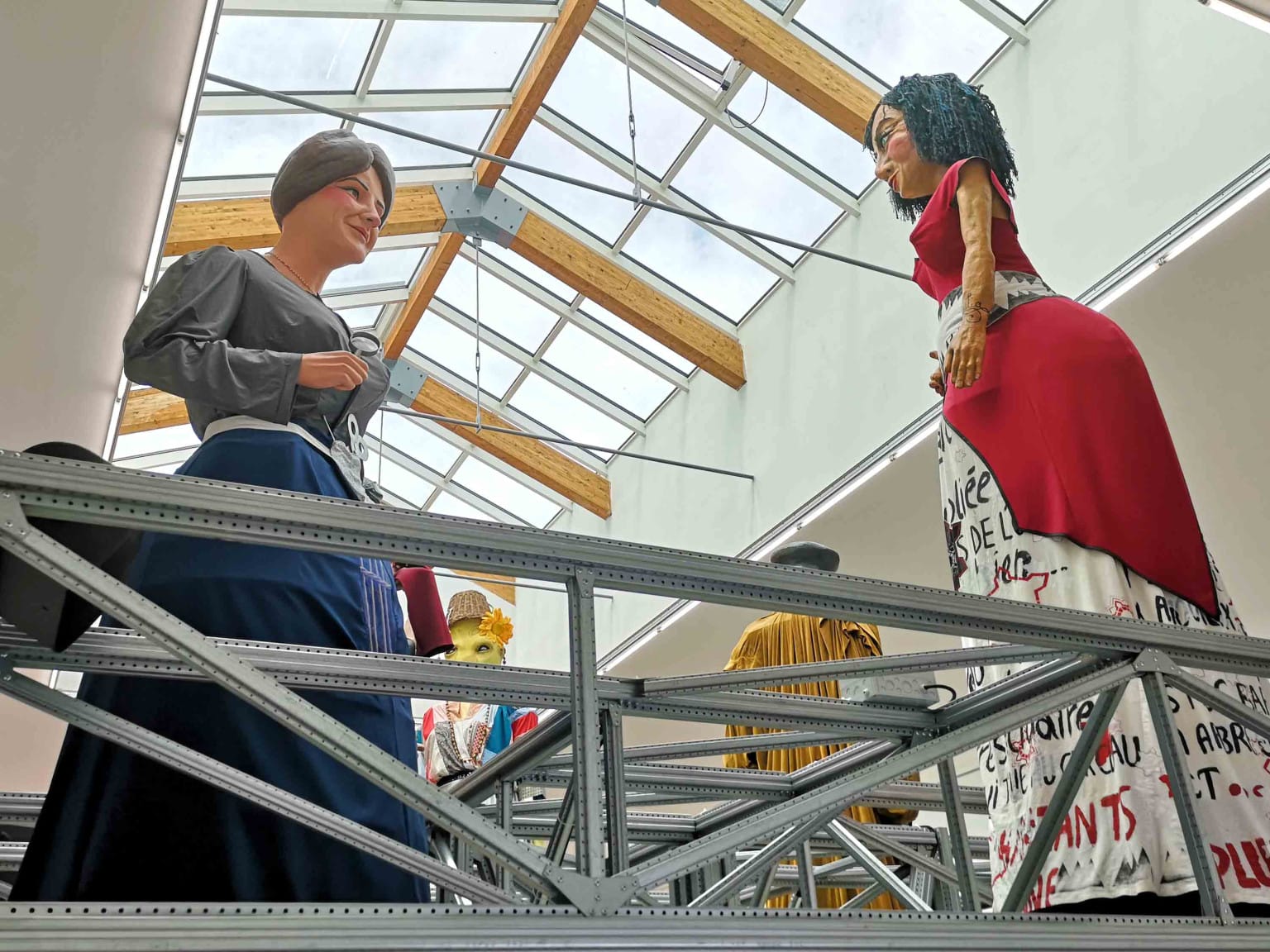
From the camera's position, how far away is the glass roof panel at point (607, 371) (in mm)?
10328

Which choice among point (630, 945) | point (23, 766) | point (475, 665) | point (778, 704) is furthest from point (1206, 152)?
point (23, 766)

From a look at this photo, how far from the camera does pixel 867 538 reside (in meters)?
7.67

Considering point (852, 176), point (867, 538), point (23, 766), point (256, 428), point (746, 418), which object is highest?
point (852, 176)

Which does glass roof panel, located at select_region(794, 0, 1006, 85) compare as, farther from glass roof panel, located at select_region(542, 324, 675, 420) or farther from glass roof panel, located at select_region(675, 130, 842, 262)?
glass roof panel, located at select_region(542, 324, 675, 420)

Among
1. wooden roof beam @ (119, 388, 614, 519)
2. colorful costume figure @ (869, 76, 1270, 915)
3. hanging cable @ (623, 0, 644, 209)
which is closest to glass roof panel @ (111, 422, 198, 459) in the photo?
wooden roof beam @ (119, 388, 614, 519)

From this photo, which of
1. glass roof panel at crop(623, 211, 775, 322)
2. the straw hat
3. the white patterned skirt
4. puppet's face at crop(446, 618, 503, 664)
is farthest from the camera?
glass roof panel at crop(623, 211, 775, 322)

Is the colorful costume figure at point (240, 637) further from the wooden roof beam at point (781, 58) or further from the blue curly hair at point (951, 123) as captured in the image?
the wooden roof beam at point (781, 58)

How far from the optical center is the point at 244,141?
8398 mm

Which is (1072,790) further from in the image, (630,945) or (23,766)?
(23,766)

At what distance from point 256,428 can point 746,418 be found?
7.44 meters

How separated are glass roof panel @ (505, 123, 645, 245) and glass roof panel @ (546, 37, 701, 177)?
0.69 feet

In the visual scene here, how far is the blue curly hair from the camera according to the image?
285 cm

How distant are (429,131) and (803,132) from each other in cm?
254

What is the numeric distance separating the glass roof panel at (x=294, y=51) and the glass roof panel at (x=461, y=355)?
9.84ft
